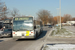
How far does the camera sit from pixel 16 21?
13.1 m

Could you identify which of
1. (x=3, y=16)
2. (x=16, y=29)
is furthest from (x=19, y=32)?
(x=3, y=16)

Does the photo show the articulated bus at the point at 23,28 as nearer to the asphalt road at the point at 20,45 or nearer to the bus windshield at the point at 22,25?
the bus windshield at the point at 22,25

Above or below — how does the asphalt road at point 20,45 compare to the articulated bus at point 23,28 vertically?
below

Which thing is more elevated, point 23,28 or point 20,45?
point 23,28

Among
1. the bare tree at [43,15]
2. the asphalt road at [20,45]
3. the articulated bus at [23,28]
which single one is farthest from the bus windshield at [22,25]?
the bare tree at [43,15]

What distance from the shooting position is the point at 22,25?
42.6ft

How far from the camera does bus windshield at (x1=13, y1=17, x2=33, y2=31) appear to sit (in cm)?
1288

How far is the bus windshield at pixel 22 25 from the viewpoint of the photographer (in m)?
12.9

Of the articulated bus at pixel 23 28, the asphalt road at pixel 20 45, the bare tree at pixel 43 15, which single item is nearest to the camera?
the asphalt road at pixel 20 45

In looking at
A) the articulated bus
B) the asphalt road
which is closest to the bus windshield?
the articulated bus

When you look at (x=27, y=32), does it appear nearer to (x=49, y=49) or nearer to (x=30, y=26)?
(x=30, y=26)

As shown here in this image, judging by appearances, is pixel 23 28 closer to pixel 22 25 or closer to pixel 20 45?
pixel 22 25

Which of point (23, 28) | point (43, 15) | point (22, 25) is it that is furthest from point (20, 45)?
point (43, 15)

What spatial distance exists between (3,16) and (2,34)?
1929 cm
